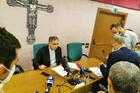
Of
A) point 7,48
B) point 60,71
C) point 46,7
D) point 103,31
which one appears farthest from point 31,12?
point 7,48

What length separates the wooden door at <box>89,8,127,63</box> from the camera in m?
5.49

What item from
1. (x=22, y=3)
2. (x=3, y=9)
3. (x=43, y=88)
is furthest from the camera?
(x=22, y=3)

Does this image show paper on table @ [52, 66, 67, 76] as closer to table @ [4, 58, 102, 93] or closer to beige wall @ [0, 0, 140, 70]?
table @ [4, 58, 102, 93]

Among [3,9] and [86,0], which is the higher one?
[86,0]

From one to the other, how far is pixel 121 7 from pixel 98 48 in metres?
1.40

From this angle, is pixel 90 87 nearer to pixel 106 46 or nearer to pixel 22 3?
pixel 22 3

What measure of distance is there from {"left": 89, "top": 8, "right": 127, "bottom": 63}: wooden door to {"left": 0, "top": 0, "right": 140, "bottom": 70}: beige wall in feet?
0.63

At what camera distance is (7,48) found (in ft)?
3.42

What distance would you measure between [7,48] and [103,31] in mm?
4937

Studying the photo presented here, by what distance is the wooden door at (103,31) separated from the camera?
18.0 ft

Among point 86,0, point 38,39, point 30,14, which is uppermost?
point 86,0

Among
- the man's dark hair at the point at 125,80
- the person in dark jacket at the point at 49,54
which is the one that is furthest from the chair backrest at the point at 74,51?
the man's dark hair at the point at 125,80

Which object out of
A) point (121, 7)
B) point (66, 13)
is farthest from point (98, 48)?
point (66, 13)

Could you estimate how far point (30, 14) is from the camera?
3789 millimetres
